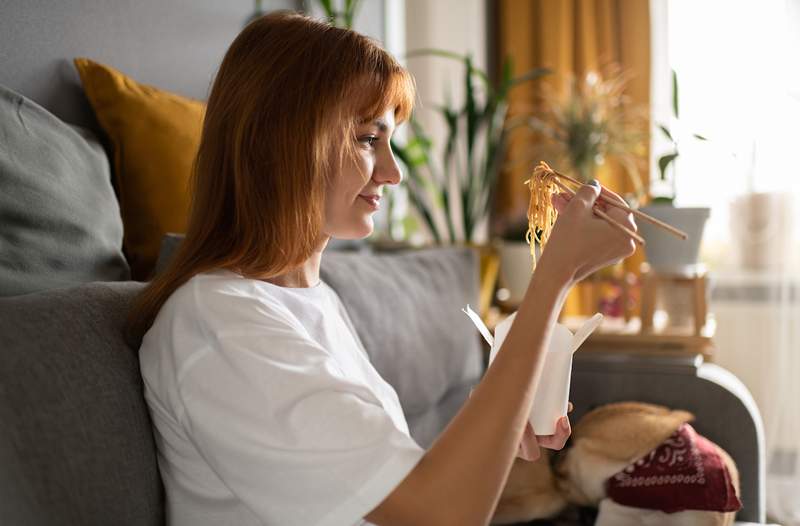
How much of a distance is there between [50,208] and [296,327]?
1.25 ft

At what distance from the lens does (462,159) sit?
12.7ft

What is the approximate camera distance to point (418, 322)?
1845mm

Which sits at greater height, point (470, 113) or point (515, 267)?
point (470, 113)

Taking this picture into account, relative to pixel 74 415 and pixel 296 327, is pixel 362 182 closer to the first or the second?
pixel 296 327

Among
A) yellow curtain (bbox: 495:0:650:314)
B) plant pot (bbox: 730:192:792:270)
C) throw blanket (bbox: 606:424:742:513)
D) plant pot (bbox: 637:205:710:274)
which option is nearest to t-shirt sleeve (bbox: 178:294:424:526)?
throw blanket (bbox: 606:424:742:513)

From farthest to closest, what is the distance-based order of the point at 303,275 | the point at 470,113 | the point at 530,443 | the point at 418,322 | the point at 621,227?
the point at 470,113
the point at 418,322
the point at 303,275
the point at 530,443
the point at 621,227

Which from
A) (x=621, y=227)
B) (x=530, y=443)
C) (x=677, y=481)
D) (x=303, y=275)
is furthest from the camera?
(x=677, y=481)

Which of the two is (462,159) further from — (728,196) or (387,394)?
(387,394)

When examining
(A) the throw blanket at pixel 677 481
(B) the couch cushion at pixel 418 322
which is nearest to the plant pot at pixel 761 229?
(B) the couch cushion at pixel 418 322

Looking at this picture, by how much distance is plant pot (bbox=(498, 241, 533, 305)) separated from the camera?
2.70m

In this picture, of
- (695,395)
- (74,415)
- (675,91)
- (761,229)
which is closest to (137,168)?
(74,415)

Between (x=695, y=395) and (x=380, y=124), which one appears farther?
(x=695, y=395)

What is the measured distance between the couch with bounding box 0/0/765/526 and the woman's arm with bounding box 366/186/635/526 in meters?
0.30

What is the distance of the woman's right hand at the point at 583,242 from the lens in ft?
3.00
